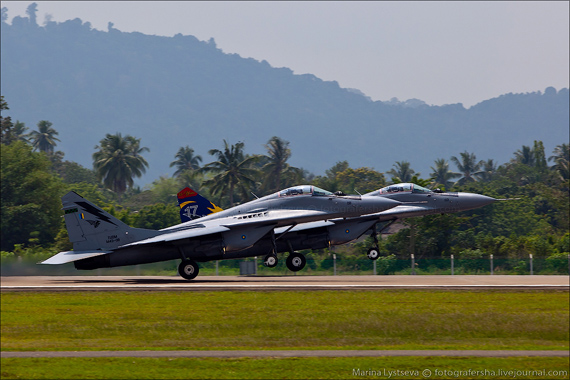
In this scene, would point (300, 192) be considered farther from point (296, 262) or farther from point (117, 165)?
point (117, 165)

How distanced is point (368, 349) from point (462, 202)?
22.7 m

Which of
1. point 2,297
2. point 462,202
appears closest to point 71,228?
point 2,297

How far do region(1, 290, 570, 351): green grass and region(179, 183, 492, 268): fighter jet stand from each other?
9024 millimetres

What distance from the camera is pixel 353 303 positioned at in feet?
75.9

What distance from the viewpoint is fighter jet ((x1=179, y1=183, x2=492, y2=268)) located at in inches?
1367

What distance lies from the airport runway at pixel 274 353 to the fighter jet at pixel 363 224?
1758 cm

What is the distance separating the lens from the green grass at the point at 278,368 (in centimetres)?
1316

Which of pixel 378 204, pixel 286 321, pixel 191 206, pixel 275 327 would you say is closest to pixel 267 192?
pixel 191 206

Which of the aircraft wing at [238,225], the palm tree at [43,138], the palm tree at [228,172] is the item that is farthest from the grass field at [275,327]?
the palm tree at [43,138]

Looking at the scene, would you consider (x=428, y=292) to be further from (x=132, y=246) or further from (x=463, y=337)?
(x=132, y=246)

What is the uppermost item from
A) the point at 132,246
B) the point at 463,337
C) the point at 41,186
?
the point at 41,186

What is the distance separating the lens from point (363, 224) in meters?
35.3

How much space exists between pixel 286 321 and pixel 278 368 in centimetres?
594

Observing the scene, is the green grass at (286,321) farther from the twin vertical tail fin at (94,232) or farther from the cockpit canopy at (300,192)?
the cockpit canopy at (300,192)
